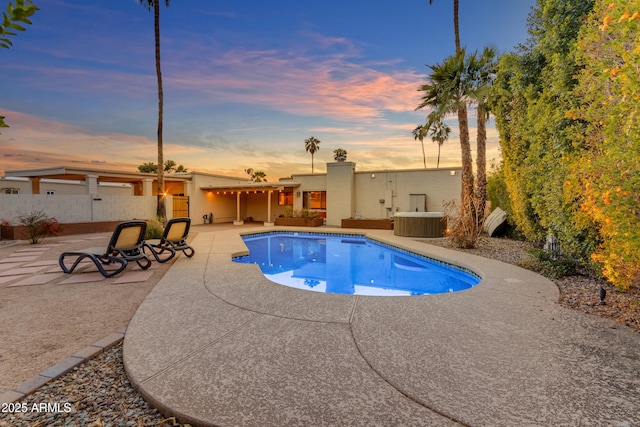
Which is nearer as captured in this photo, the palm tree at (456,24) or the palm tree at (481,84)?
the palm tree at (481,84)

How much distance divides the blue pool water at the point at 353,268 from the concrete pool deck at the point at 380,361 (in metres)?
2.34

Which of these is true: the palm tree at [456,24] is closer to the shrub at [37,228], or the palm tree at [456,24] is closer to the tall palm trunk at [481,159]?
the tall palm trunk at [481,159]

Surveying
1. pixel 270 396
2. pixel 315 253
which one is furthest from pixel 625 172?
pixel 315 253

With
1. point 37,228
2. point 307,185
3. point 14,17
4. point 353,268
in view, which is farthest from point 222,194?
point 14,17

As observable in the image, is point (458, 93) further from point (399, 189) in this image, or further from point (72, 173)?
point (72, 173)

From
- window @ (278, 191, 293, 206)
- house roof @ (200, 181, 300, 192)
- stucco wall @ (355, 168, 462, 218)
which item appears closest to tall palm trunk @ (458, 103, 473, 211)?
stucco wall @ (355, 168, 462, 218)

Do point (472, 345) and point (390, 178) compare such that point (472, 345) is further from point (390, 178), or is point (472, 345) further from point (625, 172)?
point (390, 178)

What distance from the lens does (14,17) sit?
881 millimetres

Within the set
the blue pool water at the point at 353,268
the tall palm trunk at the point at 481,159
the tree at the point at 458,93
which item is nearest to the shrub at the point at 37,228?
the blue pool water at the point at 353,268

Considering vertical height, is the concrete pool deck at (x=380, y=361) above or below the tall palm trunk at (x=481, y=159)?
below

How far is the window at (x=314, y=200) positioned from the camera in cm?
2006

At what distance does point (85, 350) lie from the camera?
3205 mm

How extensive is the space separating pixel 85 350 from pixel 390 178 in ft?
52.8

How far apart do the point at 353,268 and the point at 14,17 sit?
8722 mm
